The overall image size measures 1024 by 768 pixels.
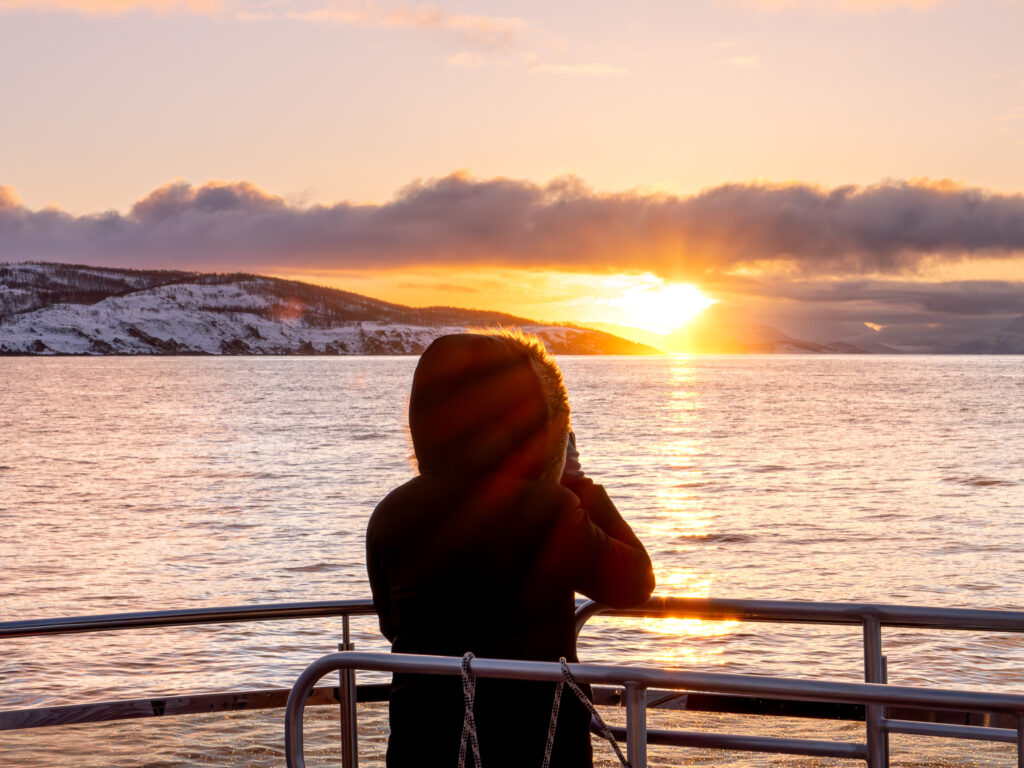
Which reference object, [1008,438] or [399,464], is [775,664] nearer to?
[399,464]

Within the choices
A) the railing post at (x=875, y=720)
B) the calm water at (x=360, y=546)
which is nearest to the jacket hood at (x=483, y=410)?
the calm water at (x=360, y=546)

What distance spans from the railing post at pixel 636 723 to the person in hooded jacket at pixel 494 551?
0.36 ft

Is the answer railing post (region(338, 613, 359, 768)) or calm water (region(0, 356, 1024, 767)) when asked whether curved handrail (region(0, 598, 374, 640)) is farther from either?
calm water (region(0, 356, 1024, 767))

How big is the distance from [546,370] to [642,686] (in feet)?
2.32

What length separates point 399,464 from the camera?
1972 inches

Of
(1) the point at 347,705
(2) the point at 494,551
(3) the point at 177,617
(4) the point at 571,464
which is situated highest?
(4) the point at 571,464

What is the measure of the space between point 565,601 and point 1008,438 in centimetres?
6913

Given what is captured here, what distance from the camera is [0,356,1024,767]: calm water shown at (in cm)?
1263

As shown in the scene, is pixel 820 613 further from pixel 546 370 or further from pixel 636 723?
pixel 546 370

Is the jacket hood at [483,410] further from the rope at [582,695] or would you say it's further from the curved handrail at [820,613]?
the curved handrail at [820,613]

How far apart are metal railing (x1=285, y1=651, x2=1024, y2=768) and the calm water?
68 cm

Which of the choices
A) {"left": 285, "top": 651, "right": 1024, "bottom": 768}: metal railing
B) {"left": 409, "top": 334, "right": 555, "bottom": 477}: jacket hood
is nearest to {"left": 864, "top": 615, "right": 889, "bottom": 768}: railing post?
{"left": 285, "top": 651, "right": 1024, "bottom": 768}: metal railing

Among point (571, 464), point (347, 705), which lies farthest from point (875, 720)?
point (347, 705)

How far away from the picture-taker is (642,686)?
2.21 m
